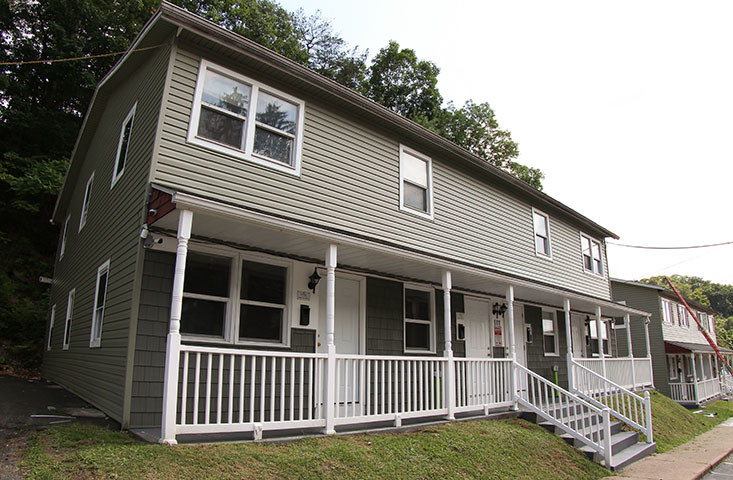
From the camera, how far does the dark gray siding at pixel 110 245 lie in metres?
6.94

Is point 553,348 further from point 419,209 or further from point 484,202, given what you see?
point 419,209

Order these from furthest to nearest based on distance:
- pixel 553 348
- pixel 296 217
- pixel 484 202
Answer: pixel 553 348, pixel 484 202, pixel 296 217

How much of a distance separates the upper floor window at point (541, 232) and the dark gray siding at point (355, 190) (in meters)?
0.32

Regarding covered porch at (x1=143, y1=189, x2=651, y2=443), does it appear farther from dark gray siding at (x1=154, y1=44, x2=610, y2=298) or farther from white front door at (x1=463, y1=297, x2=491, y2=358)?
dark gray siding at (x1=154, y1=44, x2=610, y2=298)

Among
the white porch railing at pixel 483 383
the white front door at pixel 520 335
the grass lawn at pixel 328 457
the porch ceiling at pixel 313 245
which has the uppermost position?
the porch ceiling at pixel 313 245

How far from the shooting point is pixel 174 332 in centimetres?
537

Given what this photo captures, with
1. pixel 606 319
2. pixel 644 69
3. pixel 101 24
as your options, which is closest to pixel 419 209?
pixel 644 69

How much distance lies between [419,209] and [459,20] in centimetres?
676

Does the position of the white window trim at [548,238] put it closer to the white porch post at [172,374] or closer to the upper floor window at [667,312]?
the white porch post at [172,374]

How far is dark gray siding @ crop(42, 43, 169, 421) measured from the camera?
6.94 m

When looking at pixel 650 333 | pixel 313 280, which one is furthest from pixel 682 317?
pixel 313 280

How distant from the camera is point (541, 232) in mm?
15141

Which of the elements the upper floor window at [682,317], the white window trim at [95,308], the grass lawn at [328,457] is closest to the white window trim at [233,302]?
the grass lawn at [328,457]

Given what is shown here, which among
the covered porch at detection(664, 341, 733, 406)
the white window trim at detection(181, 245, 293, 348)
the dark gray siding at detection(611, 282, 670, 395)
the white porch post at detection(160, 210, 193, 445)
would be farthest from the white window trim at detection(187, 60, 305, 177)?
the covered porch at detection(664, 341, 733, 406)
